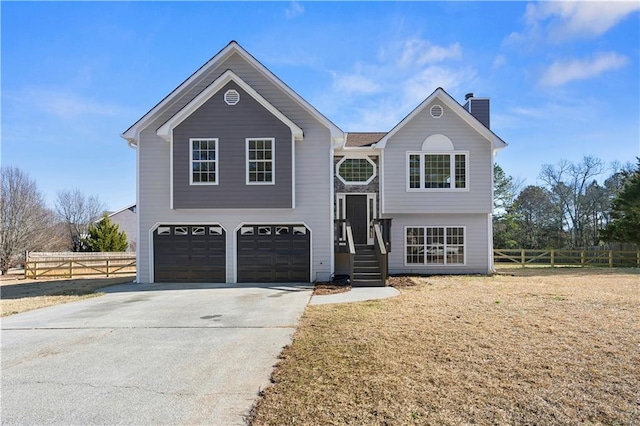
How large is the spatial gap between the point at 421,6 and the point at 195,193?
9963 millimetres

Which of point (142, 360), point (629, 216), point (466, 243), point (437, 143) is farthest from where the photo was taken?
point (629, 216)

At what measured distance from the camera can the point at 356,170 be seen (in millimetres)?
17953

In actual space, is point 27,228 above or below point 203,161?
below

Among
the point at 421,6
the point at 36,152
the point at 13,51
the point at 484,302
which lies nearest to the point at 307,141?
the point at 421,6

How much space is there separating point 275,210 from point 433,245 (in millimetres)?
7483

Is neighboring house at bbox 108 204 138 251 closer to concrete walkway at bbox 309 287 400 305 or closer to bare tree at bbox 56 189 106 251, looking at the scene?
bare tree at bbox 56 189 106 251

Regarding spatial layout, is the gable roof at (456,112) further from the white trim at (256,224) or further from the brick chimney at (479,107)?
the white trim at (256,224)

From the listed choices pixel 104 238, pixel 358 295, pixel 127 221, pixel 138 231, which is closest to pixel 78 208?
pixel 127 221

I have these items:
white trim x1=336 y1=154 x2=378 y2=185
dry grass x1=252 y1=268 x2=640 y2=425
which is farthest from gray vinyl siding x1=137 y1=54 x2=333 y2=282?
dry grass x1=252 y1=268 x2=640 y2=425

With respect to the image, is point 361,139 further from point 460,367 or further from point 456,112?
point 460,367

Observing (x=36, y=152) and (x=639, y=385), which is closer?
(x=639, y=385)

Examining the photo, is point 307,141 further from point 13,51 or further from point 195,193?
point 13,51

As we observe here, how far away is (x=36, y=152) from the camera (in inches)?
1182

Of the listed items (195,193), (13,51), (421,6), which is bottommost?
(195,193)
